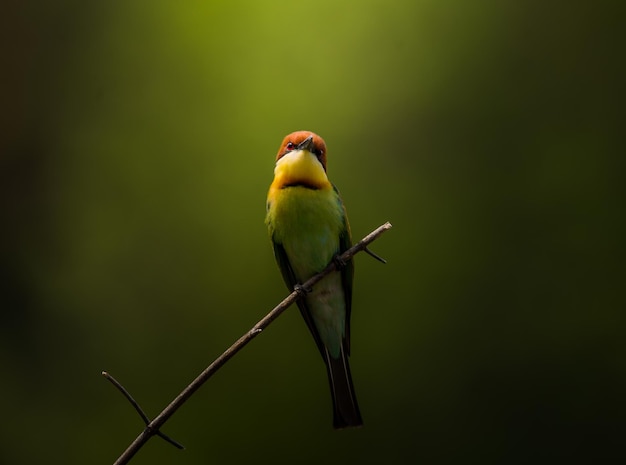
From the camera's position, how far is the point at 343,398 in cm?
188

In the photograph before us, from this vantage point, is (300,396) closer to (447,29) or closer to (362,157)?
(362,157)

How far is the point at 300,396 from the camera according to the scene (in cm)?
242

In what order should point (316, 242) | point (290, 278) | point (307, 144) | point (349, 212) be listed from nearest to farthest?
point (307, 144), point (316, 242), point (290, 278), point (349, 212)

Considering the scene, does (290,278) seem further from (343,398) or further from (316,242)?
(343,398)

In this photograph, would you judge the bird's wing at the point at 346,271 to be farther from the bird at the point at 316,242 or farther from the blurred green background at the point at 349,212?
the blurred green background at the point at 349,212

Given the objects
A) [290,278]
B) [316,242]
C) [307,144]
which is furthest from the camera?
[290,278]

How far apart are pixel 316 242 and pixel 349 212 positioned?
2.02 feet

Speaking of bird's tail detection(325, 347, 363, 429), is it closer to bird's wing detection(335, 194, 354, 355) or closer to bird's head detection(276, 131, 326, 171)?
bird's wing detection(335, 194, 354, 355)

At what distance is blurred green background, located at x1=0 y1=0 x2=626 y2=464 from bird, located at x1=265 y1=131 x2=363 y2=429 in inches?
18.6

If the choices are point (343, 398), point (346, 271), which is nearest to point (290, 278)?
point (346, 271)

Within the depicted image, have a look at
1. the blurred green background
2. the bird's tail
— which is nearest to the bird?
the bird's tail

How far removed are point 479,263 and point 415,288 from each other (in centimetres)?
23

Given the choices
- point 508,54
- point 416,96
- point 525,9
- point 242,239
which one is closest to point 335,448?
point 242,239

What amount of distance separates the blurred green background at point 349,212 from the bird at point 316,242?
0.47 m
